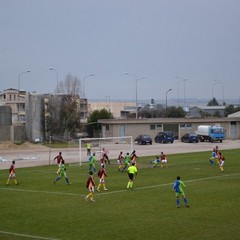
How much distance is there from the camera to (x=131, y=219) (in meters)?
25.9

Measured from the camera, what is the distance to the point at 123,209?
2889cm

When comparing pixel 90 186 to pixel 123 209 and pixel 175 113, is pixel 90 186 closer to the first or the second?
pixel 123 209

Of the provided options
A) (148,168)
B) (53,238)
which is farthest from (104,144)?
(53,238)

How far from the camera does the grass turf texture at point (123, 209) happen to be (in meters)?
23.1

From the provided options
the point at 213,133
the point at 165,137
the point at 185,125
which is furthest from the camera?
the point at 185,125

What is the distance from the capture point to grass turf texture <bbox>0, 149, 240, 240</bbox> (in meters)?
23.1

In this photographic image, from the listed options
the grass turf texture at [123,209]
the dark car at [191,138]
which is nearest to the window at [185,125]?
the dark car at [191,138]

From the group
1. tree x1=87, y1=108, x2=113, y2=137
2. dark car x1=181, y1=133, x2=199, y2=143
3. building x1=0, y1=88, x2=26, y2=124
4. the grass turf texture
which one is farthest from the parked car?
the grass turf texture

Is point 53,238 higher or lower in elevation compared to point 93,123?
lower

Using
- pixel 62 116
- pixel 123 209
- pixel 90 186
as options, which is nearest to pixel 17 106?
pixel 62 116

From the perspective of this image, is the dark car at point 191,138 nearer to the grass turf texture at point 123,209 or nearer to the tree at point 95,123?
the tree at point 95,123

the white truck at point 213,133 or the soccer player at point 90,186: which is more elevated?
the white truck at point 213,133

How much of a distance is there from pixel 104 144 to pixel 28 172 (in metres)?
19.3

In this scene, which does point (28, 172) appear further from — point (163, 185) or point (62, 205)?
point (62, 205)
